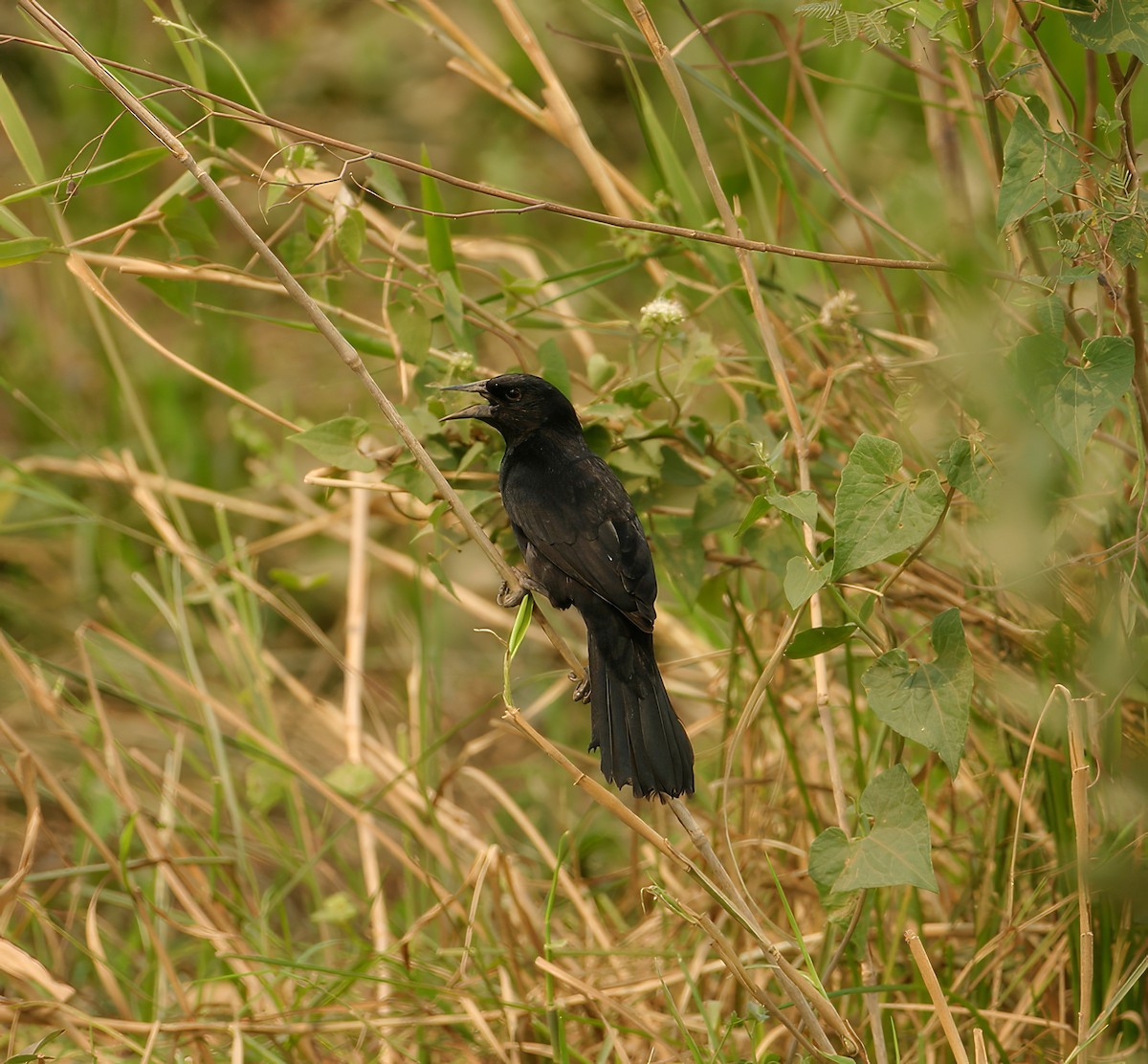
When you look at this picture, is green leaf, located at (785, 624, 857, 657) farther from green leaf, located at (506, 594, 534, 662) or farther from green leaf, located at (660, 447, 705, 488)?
green leaf, located at (660, 447, 705, 488)

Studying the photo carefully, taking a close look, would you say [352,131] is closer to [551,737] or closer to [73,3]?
[73,3]

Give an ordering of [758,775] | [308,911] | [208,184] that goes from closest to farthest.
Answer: [208,184]
[758,775]
[308,911]

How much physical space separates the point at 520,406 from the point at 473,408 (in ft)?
0.43

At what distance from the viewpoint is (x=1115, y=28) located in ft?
5.77

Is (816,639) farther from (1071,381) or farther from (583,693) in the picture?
(583,693)

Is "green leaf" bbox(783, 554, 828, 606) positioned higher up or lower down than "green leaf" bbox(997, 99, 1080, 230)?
lower down

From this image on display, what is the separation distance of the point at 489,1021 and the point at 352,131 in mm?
5216

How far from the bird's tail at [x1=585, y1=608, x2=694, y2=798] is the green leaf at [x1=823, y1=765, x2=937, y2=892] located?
0.37 meters

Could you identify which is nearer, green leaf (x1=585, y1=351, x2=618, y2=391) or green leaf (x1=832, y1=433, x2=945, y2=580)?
green leaf (x1=832, y1=433, x2=945, y2=580)

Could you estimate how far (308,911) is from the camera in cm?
373

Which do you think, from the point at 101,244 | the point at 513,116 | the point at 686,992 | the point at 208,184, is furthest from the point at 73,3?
the point at 686,992

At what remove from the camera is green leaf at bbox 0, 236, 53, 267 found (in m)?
2.09

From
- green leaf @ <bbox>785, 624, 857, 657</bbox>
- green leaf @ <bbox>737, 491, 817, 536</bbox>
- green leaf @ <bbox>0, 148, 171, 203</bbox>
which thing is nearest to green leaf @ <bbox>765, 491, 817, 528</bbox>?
green leaf @ <bbox>737, 491, 817, 536</bbox>

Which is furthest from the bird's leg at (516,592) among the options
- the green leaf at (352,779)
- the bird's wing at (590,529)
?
the green leaf at (352,779)
